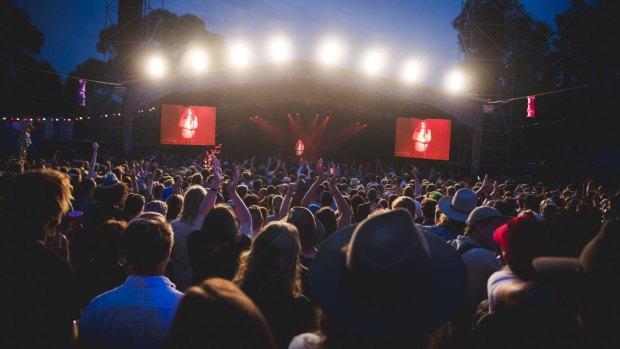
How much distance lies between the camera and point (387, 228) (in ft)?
5.05

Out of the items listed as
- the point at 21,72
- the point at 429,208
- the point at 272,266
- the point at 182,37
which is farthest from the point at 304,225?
the point at 182,37

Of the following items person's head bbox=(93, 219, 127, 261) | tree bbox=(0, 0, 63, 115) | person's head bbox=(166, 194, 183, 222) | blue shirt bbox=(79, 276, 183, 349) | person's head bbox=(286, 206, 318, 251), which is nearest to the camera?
blue shirt bbox=(79, 276, 183, 349)

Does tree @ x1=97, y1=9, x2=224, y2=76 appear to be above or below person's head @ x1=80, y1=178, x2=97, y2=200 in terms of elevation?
above

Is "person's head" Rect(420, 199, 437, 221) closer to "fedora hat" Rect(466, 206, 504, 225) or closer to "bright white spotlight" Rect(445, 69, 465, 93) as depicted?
"fedora hat" Rect(466, 206, 504, 225)

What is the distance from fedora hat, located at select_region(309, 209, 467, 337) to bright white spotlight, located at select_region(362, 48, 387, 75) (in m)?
18.7

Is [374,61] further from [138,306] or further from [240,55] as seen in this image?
[138,306]

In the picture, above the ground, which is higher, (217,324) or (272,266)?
(217,324)

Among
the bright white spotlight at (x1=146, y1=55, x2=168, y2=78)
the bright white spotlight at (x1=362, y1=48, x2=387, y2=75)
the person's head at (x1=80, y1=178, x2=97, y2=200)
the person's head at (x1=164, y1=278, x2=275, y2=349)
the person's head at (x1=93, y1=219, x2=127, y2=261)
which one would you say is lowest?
the person's head at (x1=93, y1=219, x2=127, y2=261)

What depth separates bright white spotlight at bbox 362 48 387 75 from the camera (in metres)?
19.5

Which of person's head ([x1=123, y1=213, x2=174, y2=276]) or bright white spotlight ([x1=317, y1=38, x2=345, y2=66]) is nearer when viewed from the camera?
person's head ([x1=123, y1=213, x2=174, y2=276])

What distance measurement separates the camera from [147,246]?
90.7 inches

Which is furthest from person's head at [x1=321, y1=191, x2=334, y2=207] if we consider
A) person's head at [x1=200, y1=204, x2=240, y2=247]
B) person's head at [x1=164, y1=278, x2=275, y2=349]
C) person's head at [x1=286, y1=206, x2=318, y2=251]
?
person's head at [x1=164, y1=278, x2=275, y2=349]

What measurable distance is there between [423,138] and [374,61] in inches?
196

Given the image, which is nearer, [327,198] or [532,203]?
[532,203]
